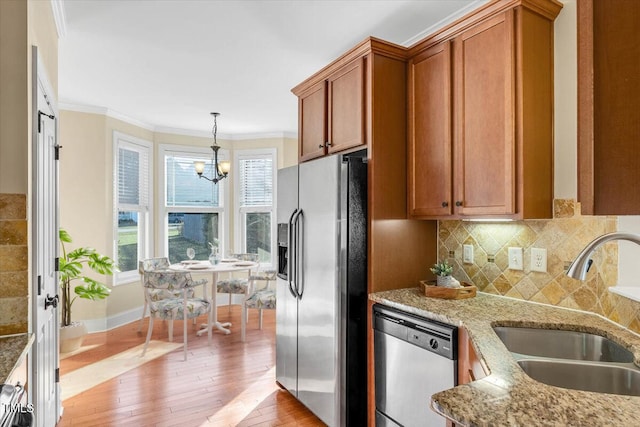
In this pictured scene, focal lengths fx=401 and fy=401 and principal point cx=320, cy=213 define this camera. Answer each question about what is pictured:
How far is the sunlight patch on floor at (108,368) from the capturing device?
3.15 meters

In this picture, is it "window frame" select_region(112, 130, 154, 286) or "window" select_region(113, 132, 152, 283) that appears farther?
"window" select_region(113, 132, 152, 283)

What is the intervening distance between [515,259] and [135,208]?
15.2 ft

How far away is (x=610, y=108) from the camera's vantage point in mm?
678

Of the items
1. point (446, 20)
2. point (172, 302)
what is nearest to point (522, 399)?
point (446, 20)

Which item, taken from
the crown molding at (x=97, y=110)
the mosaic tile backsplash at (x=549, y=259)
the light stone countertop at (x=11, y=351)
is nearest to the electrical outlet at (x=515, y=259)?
the mosaic tile backsplash at (x=549, y=259)

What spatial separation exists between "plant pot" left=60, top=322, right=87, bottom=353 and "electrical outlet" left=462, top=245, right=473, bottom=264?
3.69 metres

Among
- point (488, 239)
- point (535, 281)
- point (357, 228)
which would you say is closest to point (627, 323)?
point (535, 281)

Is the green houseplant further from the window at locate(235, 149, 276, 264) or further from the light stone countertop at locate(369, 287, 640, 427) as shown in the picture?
the window at locate(235, 149, 276, 264)

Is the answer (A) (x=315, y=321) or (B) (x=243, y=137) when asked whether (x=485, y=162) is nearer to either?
(A) (x=315, y=321)

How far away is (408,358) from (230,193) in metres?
4.58

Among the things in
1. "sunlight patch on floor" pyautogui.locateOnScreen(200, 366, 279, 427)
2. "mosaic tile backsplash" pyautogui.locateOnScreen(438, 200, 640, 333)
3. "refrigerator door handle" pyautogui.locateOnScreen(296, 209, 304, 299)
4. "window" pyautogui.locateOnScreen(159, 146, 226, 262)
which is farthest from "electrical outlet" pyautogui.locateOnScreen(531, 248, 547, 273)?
"window" pyautogui.locateOnScreen(159, 146, 226, 262)

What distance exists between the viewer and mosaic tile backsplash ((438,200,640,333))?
1779 mm

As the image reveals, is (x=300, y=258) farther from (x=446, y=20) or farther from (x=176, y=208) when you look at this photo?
(x=176, y=208)

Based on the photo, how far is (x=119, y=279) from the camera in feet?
16.2
